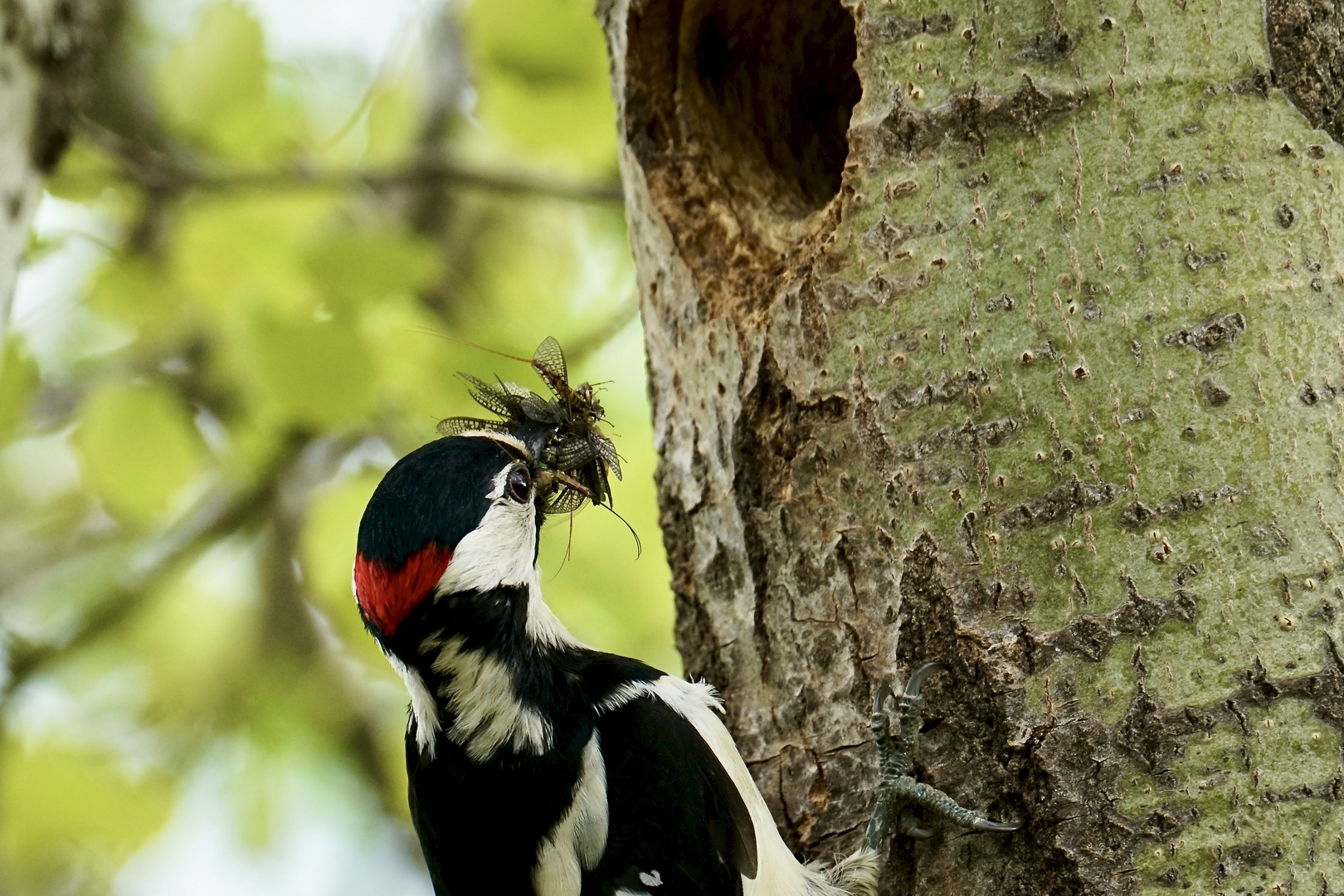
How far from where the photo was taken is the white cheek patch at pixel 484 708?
6.59 ft

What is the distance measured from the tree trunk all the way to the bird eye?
0.38 meters

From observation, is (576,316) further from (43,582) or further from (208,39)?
(43,582)

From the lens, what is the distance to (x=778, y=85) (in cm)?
256

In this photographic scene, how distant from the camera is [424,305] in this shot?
3.74m

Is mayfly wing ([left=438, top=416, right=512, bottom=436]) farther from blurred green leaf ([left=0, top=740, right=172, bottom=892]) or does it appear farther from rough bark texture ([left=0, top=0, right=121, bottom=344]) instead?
blurred green leaf ([left=0, top=740, right=172, bottom=892])

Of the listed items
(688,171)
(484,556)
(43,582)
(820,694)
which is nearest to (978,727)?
(820,694)

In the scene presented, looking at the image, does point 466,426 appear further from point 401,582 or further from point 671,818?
point 671,818

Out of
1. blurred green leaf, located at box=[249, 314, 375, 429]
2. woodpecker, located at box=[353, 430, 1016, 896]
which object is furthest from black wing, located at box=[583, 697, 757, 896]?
blurred green leaf, located at box=[249, 314, 375, 429]

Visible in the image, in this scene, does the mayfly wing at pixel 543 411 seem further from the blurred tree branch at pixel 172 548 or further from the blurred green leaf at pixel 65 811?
the blurred green leaf at pixel 65 811

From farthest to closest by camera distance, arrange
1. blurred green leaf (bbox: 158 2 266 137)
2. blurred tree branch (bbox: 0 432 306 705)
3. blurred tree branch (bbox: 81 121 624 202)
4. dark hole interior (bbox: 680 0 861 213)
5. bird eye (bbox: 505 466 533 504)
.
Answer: blurred tree branch (bbox: 0 432 306 705)
blurred tree branch (bbox: 81 121 624 202)
blurred green leaf (bbox: 158 2 266 137)
dark hole interior (bbox: 680 0 861 213)
bird eye (bbox: 505 466 533 504)

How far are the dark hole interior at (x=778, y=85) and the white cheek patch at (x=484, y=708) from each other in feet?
3.30

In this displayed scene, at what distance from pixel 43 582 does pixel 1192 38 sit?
3.81 metres

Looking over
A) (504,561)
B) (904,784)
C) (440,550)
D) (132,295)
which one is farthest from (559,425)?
(132,295)

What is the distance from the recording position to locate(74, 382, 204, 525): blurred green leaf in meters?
3.07
